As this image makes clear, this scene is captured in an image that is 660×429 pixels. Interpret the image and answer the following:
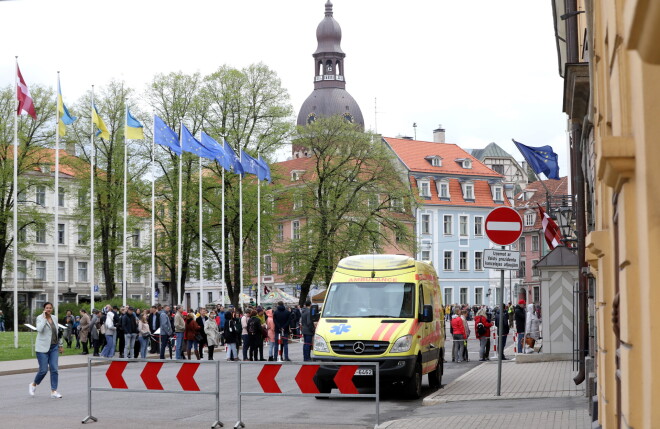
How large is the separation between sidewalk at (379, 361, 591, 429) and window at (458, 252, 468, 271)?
76532 mm

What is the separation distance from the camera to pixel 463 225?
4065 inches

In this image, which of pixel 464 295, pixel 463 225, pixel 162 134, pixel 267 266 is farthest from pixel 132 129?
pixel 463 225

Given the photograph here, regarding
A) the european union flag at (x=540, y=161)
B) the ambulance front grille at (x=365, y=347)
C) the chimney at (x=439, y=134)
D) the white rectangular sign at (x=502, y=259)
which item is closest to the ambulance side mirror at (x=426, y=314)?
the ambulance front grille at (x=365, y=347)

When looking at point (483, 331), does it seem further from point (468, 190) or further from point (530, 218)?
point (530, 218)

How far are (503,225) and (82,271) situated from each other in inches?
3056

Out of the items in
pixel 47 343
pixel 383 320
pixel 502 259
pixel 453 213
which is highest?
pixel 453 213

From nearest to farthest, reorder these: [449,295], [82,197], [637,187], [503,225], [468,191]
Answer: [637,187] < [503,225] < [82,197] < [449,295] < [468,191]

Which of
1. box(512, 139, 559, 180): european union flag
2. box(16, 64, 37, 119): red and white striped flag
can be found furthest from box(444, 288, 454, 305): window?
box(16, 64, 37, 119): red and white striped flag

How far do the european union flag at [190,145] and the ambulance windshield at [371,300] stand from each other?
25.0m

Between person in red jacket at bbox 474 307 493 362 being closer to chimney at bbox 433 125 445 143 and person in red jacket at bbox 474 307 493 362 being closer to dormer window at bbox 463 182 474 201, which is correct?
dormer window at bbox 463 182 474 201

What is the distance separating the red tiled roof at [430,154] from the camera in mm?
103125

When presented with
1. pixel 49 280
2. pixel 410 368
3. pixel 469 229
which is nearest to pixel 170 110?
pixel 49 280

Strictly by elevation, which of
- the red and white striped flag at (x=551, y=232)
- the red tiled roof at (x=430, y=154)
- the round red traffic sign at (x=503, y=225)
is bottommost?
the round red traffic sign at (x=503, y=225)

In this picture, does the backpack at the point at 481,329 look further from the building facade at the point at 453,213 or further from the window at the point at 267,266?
the building facade at the point at 453,213
